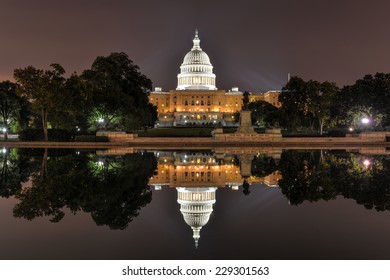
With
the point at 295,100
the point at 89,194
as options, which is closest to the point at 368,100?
the point at 295,100

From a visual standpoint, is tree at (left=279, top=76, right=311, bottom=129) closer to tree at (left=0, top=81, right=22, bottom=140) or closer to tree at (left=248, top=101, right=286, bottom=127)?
tree at (left=248, top=101, right=286, bottom=127)

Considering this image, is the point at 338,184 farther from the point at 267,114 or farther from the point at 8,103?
the point at 267,114

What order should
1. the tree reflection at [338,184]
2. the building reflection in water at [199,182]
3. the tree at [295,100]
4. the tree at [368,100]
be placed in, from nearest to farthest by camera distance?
the building reflection in water at [199,182] < the tree reflection at [338,184] < the tree at [368,100] < the tree at [295,100]

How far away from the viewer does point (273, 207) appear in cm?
1530

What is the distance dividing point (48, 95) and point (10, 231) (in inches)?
1772

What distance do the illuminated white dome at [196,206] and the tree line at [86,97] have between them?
39.4 meters

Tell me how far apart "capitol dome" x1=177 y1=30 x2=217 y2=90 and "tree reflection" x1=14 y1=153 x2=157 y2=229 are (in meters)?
145

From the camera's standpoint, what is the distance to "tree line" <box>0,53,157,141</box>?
56500 millimetres

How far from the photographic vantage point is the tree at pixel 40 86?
55875 mm

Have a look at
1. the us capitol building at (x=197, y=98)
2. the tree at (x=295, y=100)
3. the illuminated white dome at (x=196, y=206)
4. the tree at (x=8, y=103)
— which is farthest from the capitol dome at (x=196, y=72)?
the illuminated white dome at (x=196, y=206)

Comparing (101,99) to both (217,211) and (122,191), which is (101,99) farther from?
(217,211)

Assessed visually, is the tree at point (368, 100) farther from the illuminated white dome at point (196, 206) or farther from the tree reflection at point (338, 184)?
the illuminated white dome at point (196, 206)

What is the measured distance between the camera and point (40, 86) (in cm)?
5616

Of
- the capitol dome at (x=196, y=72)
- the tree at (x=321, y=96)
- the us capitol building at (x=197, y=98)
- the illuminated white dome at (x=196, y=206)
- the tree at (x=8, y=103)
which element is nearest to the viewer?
the illuminated white dome at (x=196, y=206)
